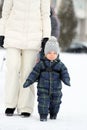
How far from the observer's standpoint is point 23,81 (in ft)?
32.0

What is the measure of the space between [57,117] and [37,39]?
1.10m

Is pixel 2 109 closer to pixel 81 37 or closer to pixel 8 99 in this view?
pixel 8 99

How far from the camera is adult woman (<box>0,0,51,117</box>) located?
9664 millimetres

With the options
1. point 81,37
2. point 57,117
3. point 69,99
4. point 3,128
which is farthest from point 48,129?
point 81,37

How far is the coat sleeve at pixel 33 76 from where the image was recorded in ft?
30.6

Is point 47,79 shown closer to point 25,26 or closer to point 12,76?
point 12,76

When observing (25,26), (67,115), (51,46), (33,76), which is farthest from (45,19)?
(67,115)

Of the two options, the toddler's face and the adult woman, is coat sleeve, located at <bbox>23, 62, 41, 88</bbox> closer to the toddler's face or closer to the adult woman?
the toddler's face

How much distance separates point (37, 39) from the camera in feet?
31.8

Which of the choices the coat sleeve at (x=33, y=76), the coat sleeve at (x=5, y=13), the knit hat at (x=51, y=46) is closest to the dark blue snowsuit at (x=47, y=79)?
the coat sleeve at (x=33, y=76)

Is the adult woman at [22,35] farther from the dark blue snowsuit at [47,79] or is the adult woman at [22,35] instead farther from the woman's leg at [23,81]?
the dark blue snowsuit at [47,79]

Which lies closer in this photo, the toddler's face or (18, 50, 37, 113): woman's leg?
the toddler's face

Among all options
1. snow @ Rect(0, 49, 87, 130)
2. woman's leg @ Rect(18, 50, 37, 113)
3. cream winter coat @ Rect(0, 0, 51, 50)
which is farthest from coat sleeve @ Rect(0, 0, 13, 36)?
snow @ Rect(0, 49, 87, 130)

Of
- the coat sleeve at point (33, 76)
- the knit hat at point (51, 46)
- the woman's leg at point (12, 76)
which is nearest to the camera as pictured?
the coat sleeve at point (33, 76)
